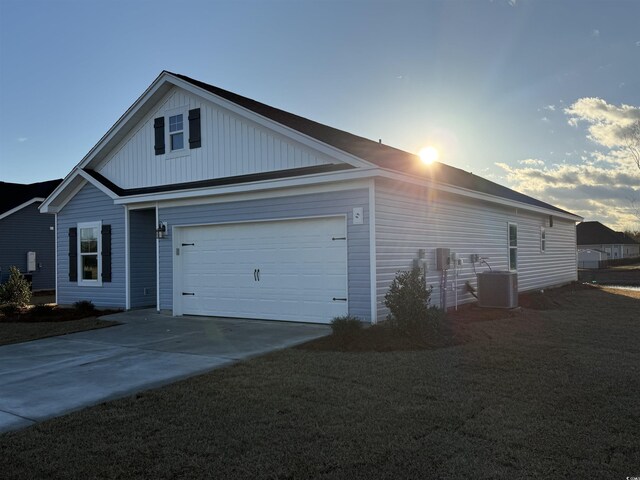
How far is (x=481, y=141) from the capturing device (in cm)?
1477

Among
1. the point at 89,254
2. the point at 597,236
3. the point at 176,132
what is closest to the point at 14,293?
the point at 89,254

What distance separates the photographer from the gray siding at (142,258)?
1319cm

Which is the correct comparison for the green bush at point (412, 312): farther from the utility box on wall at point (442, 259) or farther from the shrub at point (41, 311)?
the shrub at point (41, 311)

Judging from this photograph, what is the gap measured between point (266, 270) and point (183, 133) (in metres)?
4.31

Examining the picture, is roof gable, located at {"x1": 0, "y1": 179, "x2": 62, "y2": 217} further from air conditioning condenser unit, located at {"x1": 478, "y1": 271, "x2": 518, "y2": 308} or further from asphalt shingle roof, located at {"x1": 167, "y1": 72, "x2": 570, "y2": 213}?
air conditioning condenser unit, located at {"x1": 478, "y1": 271, "x2": 518, "y2": 308}

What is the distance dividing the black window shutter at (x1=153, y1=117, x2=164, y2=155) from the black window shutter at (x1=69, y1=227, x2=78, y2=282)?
386 centimetres

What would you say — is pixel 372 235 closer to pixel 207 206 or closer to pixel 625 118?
pixel 207 206

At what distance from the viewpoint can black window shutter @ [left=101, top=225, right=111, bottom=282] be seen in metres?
13.5

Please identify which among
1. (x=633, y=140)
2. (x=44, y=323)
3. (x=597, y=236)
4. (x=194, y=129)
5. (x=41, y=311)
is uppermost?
(x=633, y=140)

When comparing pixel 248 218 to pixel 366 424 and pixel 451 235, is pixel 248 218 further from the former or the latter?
pixel 366 424

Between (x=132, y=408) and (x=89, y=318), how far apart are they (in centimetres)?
806

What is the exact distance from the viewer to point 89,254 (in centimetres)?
1407

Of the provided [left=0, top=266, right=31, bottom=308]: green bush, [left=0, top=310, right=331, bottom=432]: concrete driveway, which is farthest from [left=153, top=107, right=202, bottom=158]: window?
[left=0, top=266, right=31, bottom=308]: green bush

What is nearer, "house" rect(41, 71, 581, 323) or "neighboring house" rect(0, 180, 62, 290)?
"house" rect(41, 71, 581, 323)
